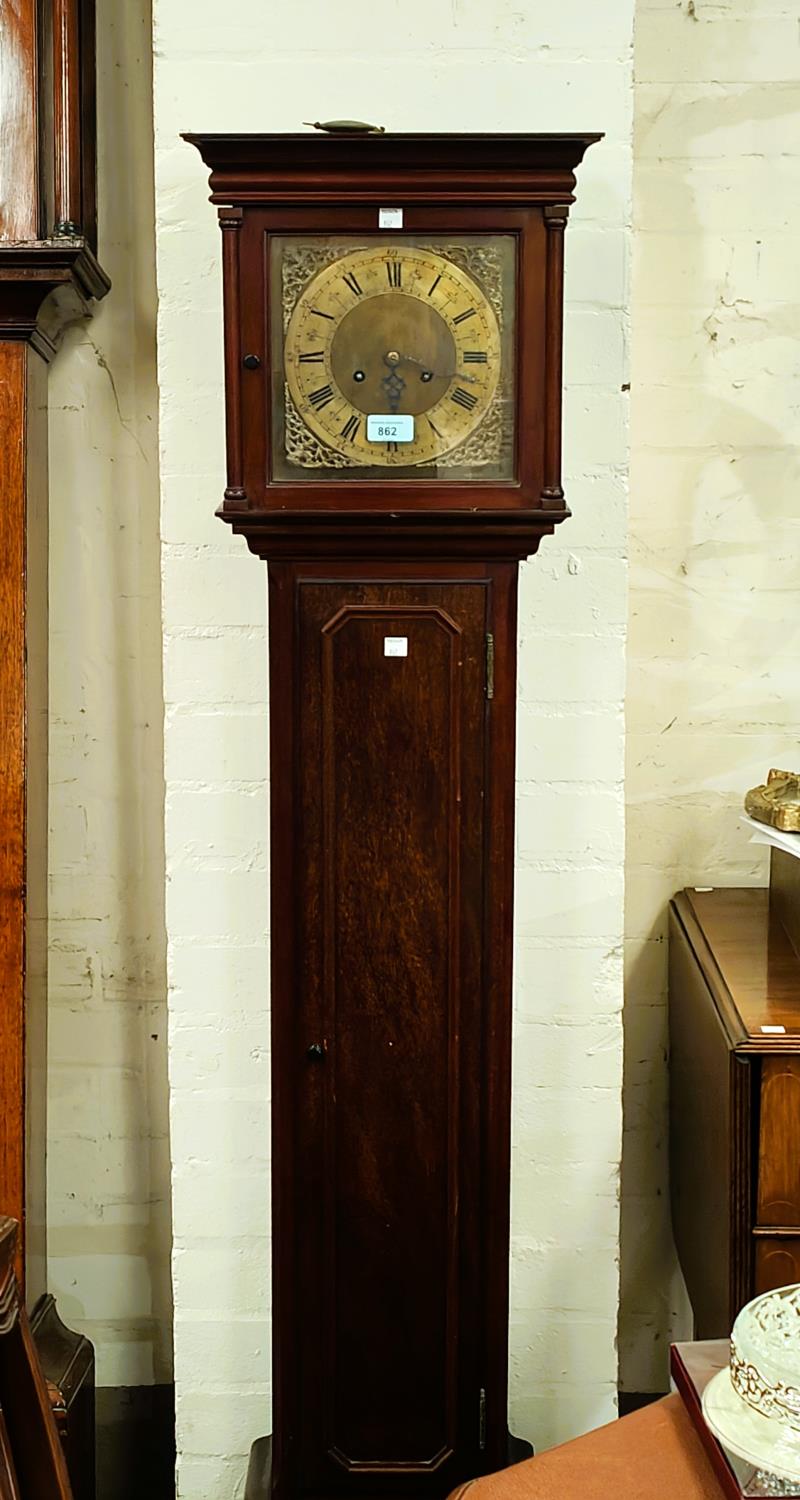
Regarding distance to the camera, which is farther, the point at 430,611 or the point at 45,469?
the point at 45,469

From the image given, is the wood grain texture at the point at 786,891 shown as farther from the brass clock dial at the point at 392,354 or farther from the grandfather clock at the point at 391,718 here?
the brass clock dial at the point at 392,354

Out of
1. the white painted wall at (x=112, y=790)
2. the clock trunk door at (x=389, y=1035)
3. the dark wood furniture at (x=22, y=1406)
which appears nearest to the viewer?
the dark wood furniture at (x=22, y=1406)

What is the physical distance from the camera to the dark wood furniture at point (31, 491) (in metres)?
1.93

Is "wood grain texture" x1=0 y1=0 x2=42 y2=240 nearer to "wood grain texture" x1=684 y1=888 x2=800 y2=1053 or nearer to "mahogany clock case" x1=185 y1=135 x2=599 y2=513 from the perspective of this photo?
"mahogany clock case" x1=185 y1=135 x2=599 y2=513

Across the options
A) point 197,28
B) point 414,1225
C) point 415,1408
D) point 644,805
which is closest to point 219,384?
point 197,28

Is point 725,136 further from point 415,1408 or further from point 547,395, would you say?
point 415,1408

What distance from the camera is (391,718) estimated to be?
1.72m

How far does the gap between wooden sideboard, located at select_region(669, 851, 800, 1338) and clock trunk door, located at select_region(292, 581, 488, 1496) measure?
313 mm

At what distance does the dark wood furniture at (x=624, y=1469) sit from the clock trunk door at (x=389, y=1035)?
1.85ft

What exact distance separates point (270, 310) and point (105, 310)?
64cm

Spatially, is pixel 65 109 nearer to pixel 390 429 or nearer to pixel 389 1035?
pixel 390 429

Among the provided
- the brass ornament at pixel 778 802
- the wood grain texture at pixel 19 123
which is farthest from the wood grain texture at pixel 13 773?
the brass ornament at pixel 778 802

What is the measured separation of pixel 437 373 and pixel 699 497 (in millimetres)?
750

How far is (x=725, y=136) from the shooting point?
2.18m
